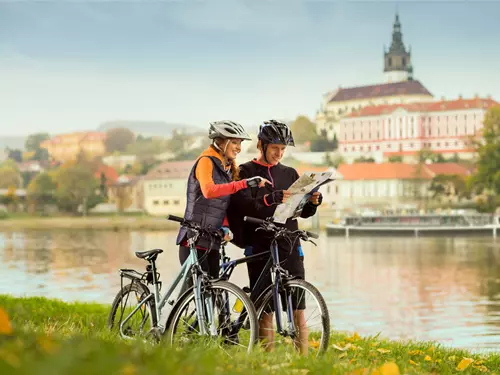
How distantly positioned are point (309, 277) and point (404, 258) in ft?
34.5

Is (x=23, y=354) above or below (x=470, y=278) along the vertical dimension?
above

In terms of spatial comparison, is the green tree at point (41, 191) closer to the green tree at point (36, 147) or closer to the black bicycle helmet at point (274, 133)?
the green tree at point (36, 147)

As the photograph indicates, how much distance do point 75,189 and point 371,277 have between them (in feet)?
184

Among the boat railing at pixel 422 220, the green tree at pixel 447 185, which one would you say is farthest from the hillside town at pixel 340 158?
the boat railing at pixel 422 220

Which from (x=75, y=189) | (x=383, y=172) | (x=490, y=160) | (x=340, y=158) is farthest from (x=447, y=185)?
(x=75, y=189)

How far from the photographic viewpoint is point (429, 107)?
405ft

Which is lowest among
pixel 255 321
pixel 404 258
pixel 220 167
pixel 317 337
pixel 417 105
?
pixel 404 258

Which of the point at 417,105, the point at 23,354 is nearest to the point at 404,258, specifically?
the point at 23,354

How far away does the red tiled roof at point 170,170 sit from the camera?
318 ft

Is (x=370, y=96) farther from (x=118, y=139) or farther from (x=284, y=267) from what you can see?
(x=284, y=267)

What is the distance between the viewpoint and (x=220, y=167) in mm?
4355

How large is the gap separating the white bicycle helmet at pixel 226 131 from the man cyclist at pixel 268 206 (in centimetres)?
A: 14

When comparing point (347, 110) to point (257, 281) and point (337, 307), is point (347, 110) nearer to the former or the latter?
point (337, 307)

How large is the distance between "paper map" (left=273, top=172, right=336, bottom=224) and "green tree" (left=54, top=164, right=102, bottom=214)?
83.4 m
